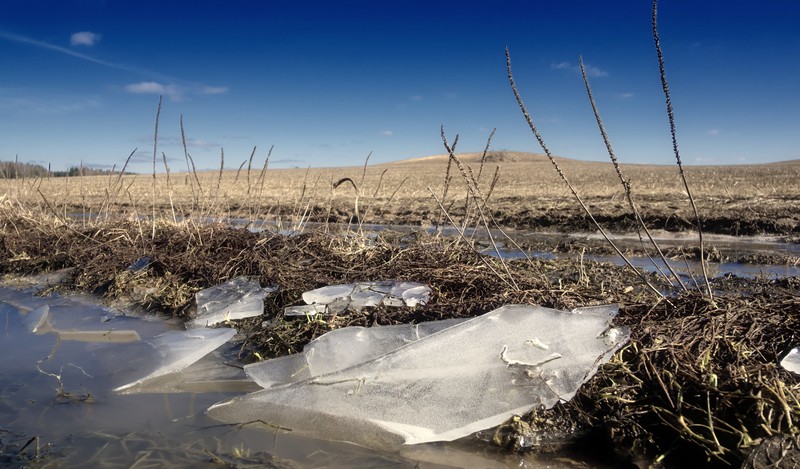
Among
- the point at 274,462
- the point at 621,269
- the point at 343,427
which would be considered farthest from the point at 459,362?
the point at 621,269

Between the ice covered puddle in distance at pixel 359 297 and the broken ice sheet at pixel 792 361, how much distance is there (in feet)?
6.34

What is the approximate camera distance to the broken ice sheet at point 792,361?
2.38m

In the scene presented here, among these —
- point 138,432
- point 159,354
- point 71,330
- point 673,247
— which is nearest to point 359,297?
point 159,354

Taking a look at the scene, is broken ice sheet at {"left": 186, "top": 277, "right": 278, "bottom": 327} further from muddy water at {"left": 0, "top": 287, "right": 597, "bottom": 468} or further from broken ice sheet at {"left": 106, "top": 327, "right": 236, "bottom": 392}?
muddy water at {"left": 0, "top": 287, "right": 597, "bottom": 468}

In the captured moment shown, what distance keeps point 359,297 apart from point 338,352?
0.87 meters

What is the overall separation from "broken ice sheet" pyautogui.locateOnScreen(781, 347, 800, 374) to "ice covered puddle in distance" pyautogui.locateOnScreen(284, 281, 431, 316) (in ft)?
6.34

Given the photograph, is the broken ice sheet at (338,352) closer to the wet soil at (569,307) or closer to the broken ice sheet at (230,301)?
the wet soil at (569,307)

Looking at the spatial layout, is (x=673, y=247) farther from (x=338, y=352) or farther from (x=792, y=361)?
(x=338, y=352)

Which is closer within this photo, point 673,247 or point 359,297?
point 359,297

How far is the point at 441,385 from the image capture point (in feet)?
8.38

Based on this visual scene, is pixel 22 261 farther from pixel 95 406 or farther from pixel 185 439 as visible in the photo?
pixel 185 439

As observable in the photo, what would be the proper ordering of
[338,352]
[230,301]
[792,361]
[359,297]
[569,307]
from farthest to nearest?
[230,301], [359,297], [569,307], [338,352], [792,361]

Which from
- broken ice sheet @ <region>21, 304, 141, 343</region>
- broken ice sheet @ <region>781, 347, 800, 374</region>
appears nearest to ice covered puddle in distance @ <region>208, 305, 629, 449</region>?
broken ice sheet @ <region>781, 347, 800, 374</region>

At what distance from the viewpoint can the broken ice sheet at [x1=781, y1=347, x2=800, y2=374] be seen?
238 centimetres
